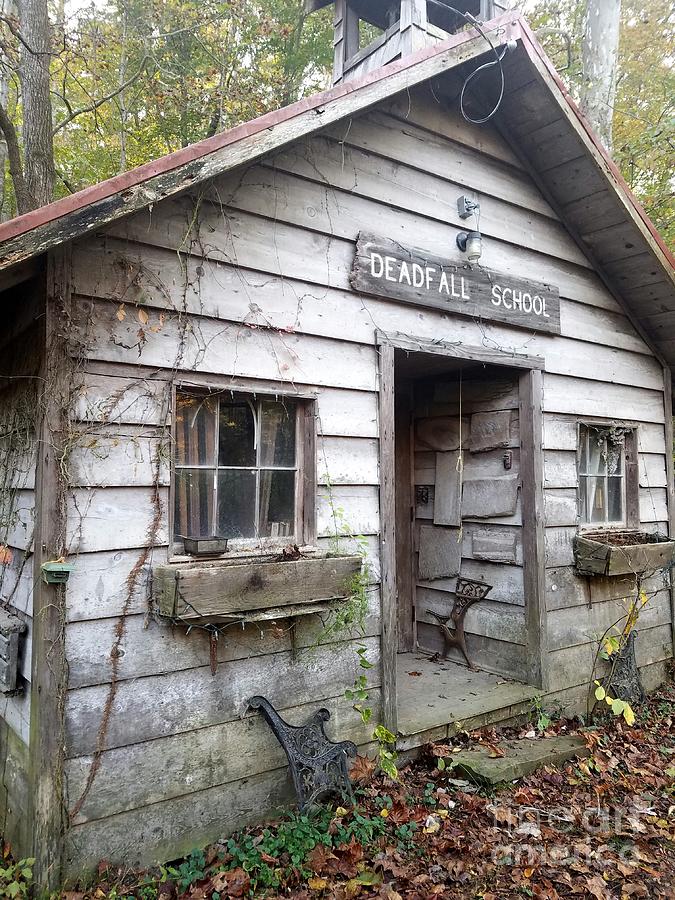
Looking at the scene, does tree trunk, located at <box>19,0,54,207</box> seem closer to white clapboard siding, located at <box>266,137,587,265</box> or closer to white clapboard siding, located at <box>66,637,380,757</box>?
white clapboard siding, located at <box>266,137,587,265</box>

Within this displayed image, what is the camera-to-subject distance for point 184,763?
3.08 metres

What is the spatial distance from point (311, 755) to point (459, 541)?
267cm

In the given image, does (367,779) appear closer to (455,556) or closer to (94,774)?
(94,774)

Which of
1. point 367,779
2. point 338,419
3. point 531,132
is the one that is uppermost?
point 531,132

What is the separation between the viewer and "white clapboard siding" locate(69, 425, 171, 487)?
112 inches

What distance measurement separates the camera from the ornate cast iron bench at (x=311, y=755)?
10.8 ft

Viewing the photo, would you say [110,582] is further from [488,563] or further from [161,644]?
[488,563]

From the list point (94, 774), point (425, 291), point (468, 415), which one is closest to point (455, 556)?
point (468, 415)

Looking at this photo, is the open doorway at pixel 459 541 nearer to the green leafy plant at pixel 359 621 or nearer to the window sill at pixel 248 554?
the green leafy plant at pixel 359 621

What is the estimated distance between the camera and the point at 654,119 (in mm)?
11102

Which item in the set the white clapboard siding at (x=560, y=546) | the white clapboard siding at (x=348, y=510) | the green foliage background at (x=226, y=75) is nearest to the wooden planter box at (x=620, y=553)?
the white clapboard siding at (x=560, y=546)

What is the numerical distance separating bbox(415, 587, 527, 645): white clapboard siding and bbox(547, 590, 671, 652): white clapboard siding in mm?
248

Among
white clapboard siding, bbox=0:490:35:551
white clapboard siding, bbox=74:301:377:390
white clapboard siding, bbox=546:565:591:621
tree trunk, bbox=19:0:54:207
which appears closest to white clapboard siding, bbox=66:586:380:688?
white clapboard siding, bbox=0:490:35:551

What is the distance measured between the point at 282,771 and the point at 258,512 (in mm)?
1481
